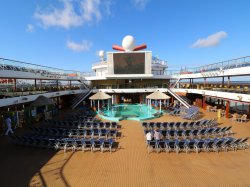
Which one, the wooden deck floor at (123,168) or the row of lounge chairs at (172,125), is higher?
the row of lounge chairs at (172,125)

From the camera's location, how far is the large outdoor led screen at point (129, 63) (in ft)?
83.6

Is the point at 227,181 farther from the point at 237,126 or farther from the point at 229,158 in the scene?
the point at 237,126

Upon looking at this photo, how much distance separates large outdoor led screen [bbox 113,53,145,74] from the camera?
25.5 m

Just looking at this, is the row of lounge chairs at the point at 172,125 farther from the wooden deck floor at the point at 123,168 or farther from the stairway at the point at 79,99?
the stairway at the point at 79,99

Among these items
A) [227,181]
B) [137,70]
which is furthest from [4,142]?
[137,70]

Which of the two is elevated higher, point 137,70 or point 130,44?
point 130,44

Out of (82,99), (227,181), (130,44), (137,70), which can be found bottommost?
(227,181)

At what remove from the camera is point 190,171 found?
7.54 metres

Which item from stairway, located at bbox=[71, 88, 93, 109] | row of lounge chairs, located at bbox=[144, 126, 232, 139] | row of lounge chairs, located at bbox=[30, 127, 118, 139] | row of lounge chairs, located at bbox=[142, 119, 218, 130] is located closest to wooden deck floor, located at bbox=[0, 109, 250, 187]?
row of lounge chairs, located at bbox=[30, 127, 118, 139]

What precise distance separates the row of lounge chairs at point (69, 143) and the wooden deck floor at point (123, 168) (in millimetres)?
429

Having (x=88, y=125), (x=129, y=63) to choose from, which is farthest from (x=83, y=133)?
(x=129, y=63)

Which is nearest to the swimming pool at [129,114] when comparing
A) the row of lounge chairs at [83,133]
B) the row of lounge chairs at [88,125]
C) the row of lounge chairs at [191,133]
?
the row of lounge chairs at [88,125]

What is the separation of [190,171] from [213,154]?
8.72 feet

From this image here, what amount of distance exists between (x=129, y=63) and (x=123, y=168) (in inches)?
785
